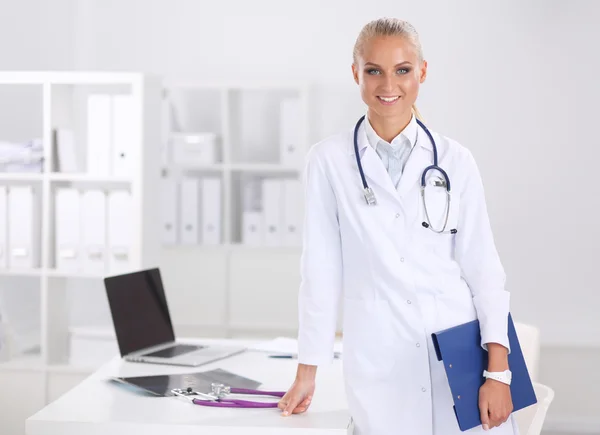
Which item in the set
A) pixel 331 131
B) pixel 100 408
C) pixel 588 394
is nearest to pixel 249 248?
pixel 331 131

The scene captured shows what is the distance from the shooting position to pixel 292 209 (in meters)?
4.71

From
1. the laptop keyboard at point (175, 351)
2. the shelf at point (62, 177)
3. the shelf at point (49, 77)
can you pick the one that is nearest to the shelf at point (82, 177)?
the shelf at point (62, 177)

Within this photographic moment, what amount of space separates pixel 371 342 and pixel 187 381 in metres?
0.55

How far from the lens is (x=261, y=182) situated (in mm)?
4938

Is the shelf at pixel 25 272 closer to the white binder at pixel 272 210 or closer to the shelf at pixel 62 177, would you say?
the shelf at pixel 62 177

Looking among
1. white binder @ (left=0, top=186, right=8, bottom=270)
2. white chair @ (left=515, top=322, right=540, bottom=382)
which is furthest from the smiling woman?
white binder @ (left=0, top=186, right=8, bottom=270)

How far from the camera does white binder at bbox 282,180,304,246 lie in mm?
4695

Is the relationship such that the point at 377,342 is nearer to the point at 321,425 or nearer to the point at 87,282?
the point at 321,425

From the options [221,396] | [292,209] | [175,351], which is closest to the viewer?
[221,396]

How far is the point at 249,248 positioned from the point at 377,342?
305cm

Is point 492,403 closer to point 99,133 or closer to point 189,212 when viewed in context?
point 99,133

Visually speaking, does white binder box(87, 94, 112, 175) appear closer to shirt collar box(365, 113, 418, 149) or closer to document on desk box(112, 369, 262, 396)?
document on desk box(112, 369, 262, 396)

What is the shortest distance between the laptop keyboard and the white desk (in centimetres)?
30

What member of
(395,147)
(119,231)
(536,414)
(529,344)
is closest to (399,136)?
(395,147)
